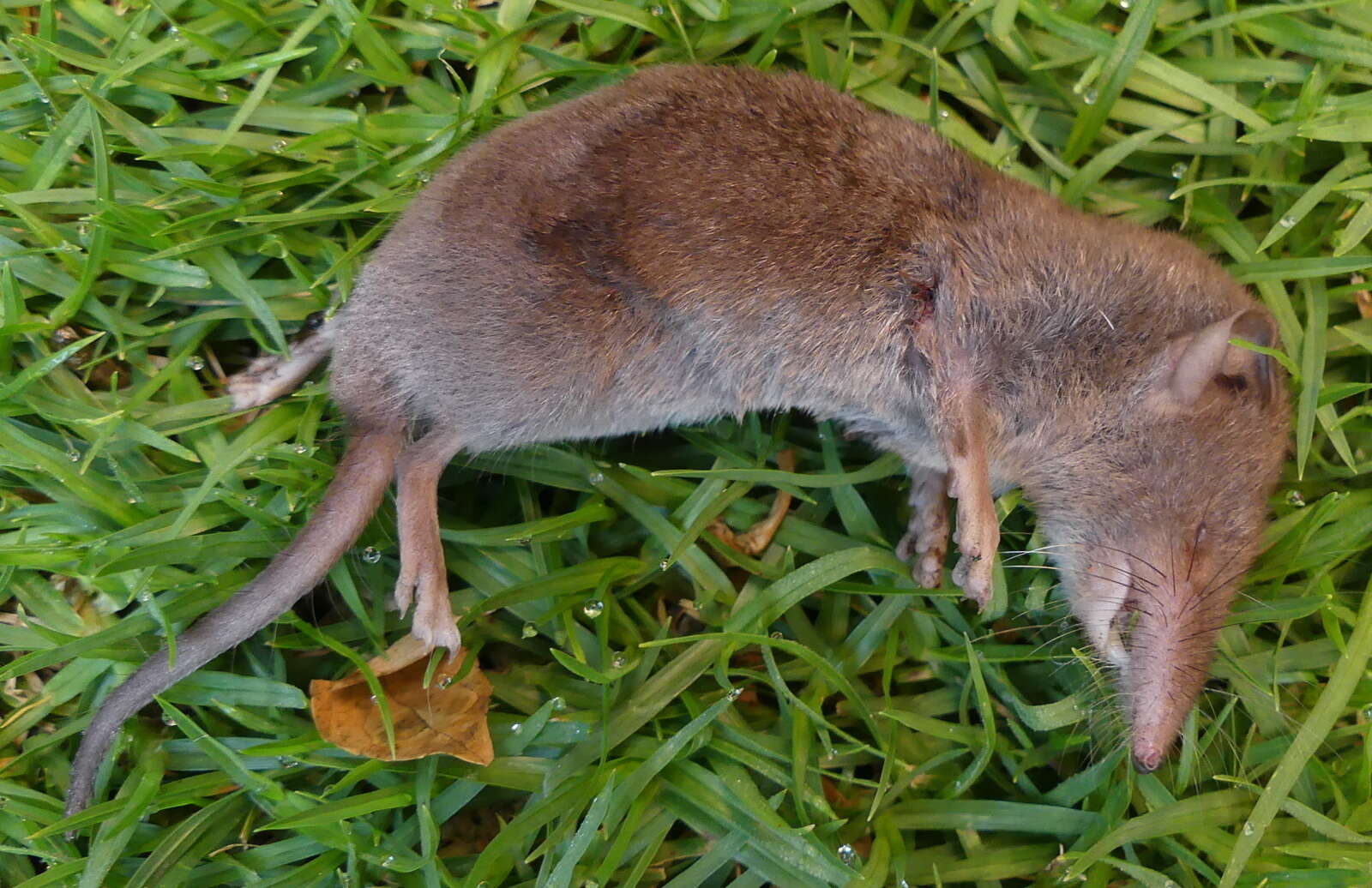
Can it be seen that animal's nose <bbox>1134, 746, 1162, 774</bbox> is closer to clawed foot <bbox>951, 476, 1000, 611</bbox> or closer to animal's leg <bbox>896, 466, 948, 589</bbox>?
clawed foot <bbox>951, 476, 1000, 611</bbox>

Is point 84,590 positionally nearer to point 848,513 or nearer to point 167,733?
point 167,733

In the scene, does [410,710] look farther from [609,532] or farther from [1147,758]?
[1147,758]

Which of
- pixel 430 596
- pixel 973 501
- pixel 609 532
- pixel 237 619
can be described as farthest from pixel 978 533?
pixel 237 619

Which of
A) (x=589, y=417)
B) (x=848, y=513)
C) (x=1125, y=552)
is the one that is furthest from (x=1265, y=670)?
(x=589, y=417)

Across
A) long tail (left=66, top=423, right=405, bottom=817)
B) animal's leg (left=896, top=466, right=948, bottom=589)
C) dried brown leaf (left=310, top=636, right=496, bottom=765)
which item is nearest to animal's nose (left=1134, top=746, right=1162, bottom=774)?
animal's leg (left=896, top=466, right=948, bottom=589)

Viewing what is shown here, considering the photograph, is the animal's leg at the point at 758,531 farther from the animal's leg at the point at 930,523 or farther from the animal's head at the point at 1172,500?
the animal's head at the point at 1172,500
